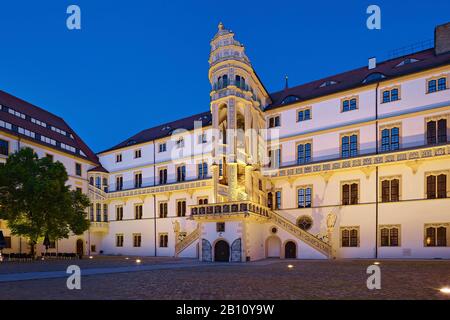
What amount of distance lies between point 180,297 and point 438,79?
30.0m

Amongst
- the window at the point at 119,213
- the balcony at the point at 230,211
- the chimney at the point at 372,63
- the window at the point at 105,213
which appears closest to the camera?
the balcony at the point at 230,211

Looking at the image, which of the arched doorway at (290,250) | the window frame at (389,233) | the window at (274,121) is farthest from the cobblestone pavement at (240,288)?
the window at (274,121)

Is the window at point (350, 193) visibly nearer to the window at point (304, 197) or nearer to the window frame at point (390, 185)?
the window frame at point (390, 185)

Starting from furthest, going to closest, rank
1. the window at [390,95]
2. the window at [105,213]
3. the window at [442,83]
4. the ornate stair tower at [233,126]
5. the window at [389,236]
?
the window at [105,213] < the ornate stair tower at [233,126] < the window at [390,95] < the window at [389,236] < the window at [442,83]

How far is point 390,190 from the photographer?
3139 centimetres

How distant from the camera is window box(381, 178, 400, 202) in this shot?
31100 millimetres

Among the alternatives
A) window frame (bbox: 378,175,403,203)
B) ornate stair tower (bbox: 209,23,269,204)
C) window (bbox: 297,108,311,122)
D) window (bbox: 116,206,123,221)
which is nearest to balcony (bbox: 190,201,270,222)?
ornate stair tower (bbox: 209,23,269,204)

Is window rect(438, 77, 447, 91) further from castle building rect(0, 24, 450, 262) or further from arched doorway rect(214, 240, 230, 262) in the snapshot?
arched doorway rect(214, 240, 230, 262)

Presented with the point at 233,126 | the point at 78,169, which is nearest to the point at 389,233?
the point at 233,126

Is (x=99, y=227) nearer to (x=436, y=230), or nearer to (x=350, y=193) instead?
(x=350, y=193)

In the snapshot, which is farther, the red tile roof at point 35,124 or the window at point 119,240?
the window at point 119,240

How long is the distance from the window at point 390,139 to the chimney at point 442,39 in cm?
985

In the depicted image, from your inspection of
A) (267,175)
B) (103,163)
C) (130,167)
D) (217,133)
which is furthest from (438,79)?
(103,163)

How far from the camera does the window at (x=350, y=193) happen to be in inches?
1300
